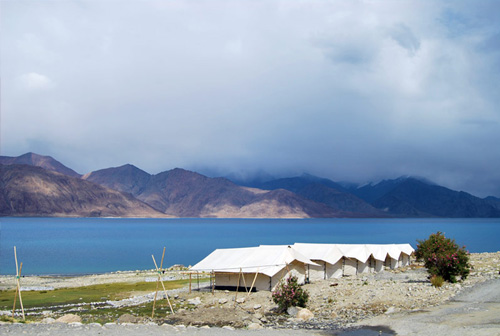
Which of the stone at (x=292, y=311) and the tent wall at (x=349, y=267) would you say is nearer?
the stone at (x=292, y=311)

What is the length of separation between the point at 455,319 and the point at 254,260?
15.1 metres

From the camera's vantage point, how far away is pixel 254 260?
3177 centimetres

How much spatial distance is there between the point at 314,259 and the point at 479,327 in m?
20.0

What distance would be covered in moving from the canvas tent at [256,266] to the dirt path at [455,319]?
392 inches

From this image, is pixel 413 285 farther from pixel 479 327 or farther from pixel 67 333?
pixel 67 333

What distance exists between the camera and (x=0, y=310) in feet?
89.8

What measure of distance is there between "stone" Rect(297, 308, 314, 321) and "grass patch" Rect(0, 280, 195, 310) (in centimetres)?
1437

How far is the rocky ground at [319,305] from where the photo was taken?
820 inches

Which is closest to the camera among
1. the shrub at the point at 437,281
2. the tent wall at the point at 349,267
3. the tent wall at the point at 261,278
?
the shrub at the point at 437,281

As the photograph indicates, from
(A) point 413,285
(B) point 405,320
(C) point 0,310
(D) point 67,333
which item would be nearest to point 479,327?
(B) point 405,320

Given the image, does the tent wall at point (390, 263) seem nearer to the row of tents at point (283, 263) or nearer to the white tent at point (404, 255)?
the white tent at point (404, 255)

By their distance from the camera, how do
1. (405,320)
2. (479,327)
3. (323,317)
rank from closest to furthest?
(479,327) < (405,320) < (323,317)

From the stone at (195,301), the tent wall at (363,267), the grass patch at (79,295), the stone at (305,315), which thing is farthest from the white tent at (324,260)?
the stone at (305,315)

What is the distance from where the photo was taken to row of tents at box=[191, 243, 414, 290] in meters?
30.6
